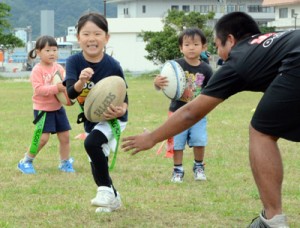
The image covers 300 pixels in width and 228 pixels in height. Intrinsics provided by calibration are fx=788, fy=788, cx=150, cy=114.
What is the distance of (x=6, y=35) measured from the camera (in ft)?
166

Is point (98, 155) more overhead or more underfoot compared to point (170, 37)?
more underfoot

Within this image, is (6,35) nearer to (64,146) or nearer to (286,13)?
(286,13)

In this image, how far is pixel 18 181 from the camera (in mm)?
8250

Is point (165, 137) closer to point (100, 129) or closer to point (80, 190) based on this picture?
point (100, 129)

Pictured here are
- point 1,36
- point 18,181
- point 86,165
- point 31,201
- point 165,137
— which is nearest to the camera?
point 165,137

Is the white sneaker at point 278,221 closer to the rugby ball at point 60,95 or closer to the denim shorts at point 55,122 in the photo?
the rugby ball at point 60,95

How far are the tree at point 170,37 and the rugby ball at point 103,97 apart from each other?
39712mm

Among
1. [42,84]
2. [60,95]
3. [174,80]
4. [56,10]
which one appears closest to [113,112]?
[174,80]

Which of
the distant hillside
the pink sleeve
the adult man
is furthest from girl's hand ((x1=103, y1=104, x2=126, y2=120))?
the distant hillside

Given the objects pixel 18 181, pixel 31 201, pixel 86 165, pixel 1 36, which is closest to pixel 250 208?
pixel 31 201

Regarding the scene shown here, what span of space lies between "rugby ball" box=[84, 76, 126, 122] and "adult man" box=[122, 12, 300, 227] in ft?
3.82

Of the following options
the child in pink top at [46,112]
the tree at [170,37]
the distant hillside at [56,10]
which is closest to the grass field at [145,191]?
the child in pink top at [46,112]

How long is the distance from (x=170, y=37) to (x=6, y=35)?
438 inches

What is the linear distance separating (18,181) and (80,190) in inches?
37.5
